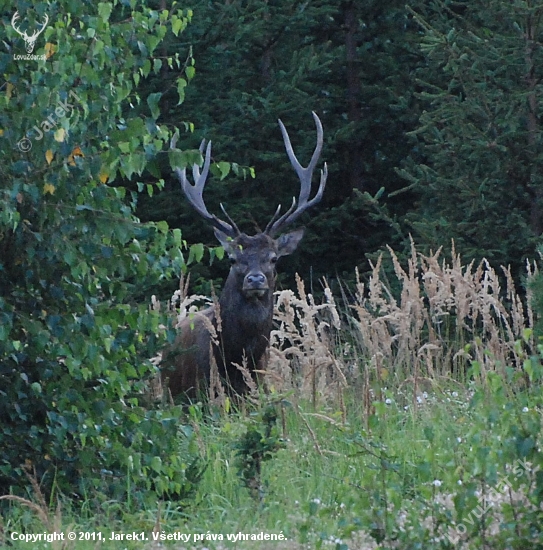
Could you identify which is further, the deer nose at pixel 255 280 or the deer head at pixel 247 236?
the deer head at pixel 247 236

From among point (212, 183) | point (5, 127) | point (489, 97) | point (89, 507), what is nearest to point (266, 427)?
point (89, 507)

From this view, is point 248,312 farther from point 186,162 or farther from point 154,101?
point 154,101

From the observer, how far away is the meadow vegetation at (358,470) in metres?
3.92

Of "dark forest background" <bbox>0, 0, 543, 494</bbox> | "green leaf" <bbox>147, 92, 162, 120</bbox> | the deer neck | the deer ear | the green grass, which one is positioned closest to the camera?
the green grass

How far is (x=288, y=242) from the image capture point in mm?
9875

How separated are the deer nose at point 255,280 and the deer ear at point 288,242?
0.92 m

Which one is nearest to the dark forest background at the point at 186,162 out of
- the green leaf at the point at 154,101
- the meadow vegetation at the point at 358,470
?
the green leaf at the point at 154,101

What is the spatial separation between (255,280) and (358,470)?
351 cm

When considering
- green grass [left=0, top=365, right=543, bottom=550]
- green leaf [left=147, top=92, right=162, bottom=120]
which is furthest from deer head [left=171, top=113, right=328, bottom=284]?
green leaf [left=147, top=92, right=162, bottom=120]

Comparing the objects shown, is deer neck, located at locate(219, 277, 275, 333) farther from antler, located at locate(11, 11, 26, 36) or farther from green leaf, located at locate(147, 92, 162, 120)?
antler, located at locate(11, 11, 26, 36)

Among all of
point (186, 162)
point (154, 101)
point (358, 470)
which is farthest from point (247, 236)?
point (154, 101)

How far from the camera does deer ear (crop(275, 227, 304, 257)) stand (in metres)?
9.80

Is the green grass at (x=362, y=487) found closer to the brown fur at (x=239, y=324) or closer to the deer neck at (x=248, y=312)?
the brown fur at (x=239, y=324)

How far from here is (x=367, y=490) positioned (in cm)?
418
